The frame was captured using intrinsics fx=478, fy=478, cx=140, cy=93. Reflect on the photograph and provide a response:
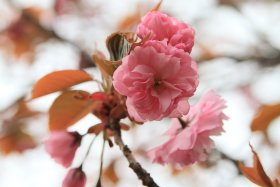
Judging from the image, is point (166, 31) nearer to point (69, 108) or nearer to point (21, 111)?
point (69, 108)

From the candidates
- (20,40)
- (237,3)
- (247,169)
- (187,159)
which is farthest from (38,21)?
(247,169)

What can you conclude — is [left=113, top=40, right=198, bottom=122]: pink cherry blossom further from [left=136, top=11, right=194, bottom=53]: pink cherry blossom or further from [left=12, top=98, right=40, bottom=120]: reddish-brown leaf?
[left=12, top=98, right=40, bottom=120]: reddish-brown leaf

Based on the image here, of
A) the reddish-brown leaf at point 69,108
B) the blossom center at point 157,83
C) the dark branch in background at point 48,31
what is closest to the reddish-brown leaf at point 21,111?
the dark branch in background at point 48,31

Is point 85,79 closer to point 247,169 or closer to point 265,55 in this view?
point 247,169

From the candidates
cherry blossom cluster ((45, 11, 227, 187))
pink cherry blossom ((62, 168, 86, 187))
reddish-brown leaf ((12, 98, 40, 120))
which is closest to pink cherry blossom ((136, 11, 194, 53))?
cherry blossom cluster ((45, 11, 227, 187))

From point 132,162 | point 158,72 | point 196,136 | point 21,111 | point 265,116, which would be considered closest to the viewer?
point 158,72

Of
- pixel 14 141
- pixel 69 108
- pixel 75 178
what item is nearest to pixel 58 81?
pixel 69 108

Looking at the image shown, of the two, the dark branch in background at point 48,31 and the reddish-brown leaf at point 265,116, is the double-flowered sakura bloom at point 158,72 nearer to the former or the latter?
the reddish-brown leaf at point 265,116
